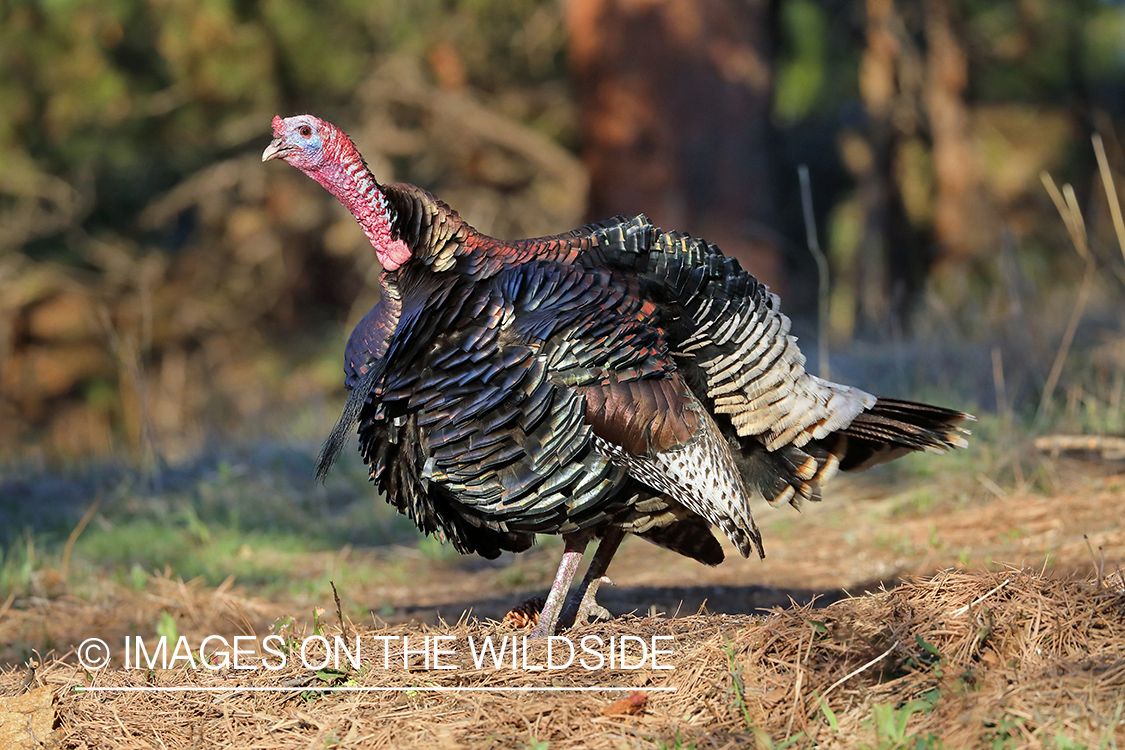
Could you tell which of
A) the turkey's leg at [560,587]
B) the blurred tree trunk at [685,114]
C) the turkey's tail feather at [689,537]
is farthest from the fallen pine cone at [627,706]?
the blurred tree trunk at [685,114]

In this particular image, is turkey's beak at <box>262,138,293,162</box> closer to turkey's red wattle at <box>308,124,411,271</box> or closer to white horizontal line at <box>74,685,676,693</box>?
turkey's red wattle at <box>308,124,411,271</box>

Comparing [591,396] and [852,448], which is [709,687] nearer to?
[591,396]

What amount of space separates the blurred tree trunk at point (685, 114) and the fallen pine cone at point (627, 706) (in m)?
6.45

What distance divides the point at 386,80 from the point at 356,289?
121 inches

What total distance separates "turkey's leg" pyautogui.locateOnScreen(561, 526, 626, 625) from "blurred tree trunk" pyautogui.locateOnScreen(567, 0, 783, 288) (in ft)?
17.9

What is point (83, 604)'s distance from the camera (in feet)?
14.7

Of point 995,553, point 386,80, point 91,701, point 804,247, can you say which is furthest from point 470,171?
point 91,701

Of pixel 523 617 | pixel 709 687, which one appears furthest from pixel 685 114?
pixel 709 687

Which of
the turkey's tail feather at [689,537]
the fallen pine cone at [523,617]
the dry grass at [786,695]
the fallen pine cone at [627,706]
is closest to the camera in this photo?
the dry grass at [786,695]

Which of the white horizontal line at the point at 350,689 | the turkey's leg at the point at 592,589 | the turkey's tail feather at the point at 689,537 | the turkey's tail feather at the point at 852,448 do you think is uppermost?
the turkey's tail feather at the point at 852,448

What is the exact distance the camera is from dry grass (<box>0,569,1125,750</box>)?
234cm

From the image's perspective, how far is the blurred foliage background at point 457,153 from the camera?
8930 mm

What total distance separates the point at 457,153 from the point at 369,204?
30.7 feet

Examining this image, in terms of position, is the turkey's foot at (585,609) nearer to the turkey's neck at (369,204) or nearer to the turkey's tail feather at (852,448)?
the turkey's tail feather at (852,448)
